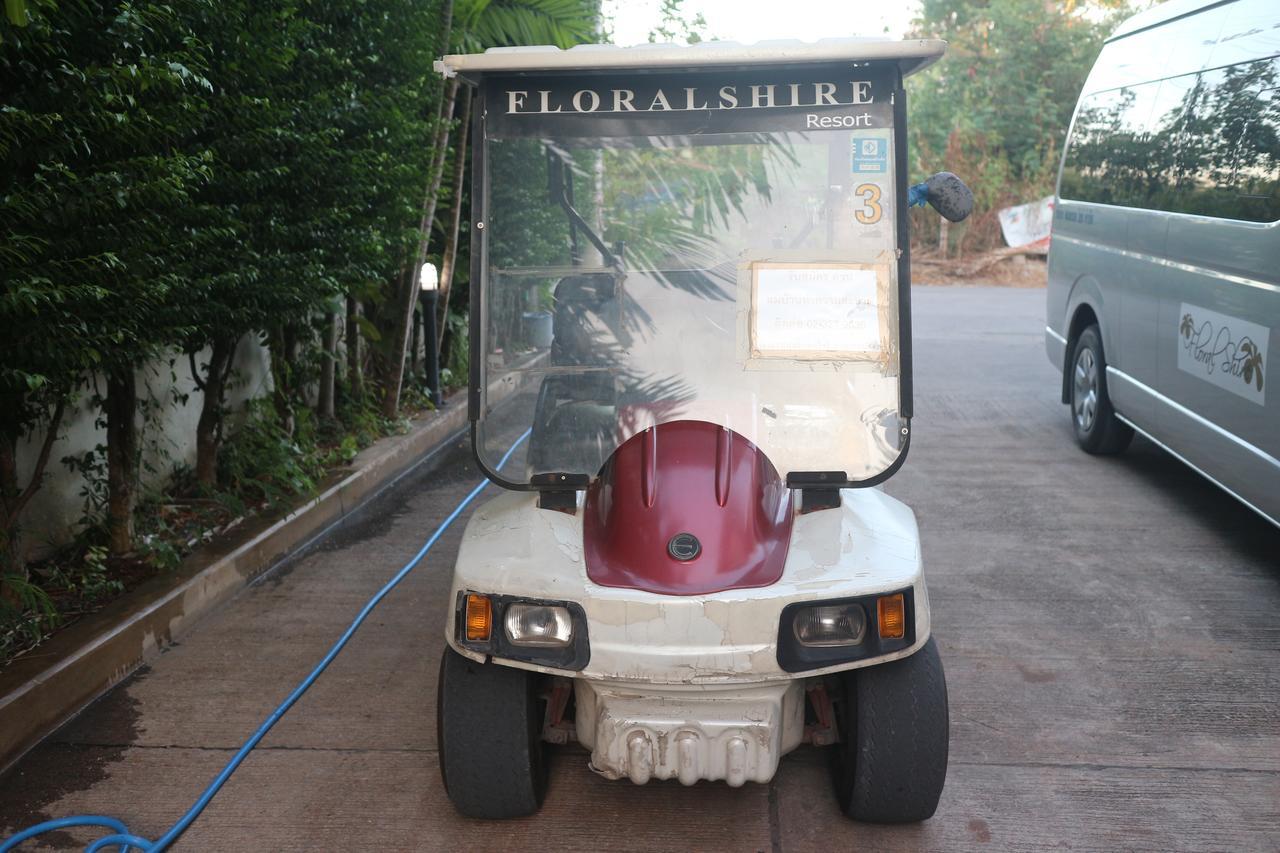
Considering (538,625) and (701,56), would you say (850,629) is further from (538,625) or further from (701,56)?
(701,56)

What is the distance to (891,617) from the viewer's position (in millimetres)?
3109

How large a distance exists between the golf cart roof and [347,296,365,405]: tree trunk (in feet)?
17.5

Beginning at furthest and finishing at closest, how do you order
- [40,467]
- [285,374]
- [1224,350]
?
[285,374], [1224,350], [40,467]

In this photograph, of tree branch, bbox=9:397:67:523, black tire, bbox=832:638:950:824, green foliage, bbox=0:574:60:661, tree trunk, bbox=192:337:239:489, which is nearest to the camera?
black tire, bbox=832:638:950:824

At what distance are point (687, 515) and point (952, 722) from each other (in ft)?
4.97

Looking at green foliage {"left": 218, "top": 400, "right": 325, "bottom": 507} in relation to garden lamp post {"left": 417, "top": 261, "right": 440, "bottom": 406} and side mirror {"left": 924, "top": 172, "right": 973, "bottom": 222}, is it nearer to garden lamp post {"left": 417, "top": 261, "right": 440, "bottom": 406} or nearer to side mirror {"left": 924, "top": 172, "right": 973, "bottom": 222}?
garden lamp post {"left": 417, "top": 261, "right": 440, "bottom": 406}

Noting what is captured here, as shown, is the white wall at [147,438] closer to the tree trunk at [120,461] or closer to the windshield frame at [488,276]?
the tree trunk at [120,461]

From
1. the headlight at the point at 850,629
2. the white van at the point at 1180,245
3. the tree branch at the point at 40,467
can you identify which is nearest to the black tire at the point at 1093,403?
the white van at the point at 1180,245

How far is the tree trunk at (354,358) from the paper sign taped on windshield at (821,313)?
5622 millimetres

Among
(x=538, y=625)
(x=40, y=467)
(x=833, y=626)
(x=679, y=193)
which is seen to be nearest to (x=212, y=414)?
(x=40, y=467)

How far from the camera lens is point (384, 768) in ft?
12.6

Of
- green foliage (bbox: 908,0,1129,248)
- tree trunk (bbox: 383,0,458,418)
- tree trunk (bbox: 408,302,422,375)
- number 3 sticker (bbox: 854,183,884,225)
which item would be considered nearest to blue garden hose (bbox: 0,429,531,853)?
number 3 sticker (bbox: 854,183,884,225)

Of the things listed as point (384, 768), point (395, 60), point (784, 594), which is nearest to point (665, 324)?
point (784, 594)

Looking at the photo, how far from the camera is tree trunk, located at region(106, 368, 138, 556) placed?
17.4 ft
